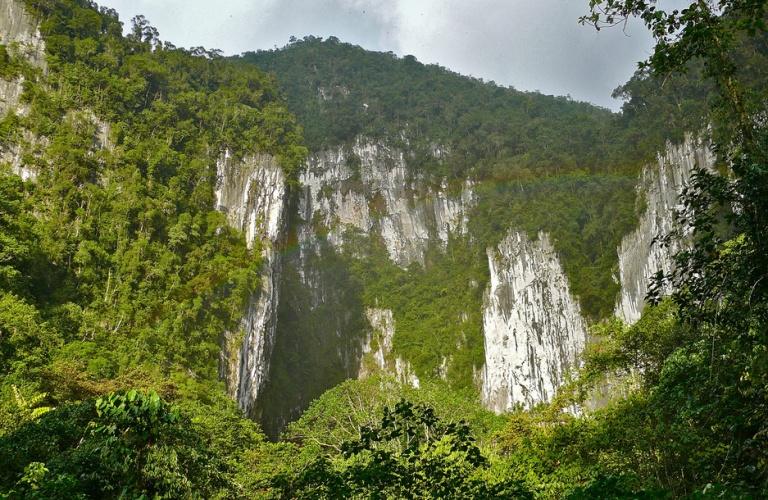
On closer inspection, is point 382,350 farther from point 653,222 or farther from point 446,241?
point 653,222

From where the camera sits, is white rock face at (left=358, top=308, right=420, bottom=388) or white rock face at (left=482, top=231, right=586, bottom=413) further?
white rock face at (left=358, top=308, right=420, bottom=388)

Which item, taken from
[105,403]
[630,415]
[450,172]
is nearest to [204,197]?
[450,172]

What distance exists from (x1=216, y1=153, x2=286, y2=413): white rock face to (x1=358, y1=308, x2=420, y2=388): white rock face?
9.33m

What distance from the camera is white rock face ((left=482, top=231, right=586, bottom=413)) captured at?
30.5 meters

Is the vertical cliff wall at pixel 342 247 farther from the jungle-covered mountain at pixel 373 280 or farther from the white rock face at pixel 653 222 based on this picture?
the white rock face at pixel 653 222

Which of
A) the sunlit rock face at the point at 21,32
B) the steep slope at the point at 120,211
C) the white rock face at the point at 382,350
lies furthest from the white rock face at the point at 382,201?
the sunlit rock face at the point at 21,32

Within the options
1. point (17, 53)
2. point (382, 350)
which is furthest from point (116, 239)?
point (382, 350)

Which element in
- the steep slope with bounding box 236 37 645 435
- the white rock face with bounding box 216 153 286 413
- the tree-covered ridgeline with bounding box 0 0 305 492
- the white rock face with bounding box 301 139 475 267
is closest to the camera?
the tree-covered ridgeline with bounding box 0 0 305 492

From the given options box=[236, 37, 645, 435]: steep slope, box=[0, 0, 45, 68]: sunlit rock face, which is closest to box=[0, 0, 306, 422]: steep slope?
box=[0, 0, 45, 68]: sunlit rock face

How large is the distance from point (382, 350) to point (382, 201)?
12692 mm

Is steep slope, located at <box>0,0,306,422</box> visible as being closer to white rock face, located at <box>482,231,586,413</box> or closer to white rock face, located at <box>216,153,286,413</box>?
white rock face, located at <box>216,153,286,413</box>

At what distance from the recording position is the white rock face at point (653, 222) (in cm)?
2570

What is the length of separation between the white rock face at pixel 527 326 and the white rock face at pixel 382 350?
17.5 feet

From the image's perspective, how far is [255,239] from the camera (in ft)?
106
